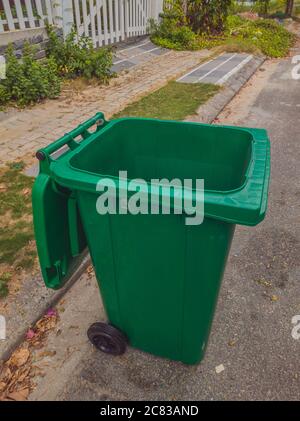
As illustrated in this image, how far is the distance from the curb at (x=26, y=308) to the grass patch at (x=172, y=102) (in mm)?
3195

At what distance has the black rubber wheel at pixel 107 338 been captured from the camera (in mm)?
1843

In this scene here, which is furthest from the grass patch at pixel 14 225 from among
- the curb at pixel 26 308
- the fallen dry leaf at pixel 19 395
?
the fallen dry leaf at pixel 19 395

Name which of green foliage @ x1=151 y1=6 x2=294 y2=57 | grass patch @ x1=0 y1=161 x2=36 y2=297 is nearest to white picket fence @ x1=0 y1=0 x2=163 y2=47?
green foliage @ x1=151 y1=6 x2=294 y2=57

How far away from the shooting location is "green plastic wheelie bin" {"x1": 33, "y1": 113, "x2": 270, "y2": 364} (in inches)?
49.9

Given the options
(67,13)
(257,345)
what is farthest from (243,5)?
(257,345)

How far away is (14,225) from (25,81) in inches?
133

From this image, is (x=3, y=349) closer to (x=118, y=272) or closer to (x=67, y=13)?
(x=118, y=272)

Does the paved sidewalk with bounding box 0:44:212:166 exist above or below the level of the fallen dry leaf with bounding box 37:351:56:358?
above

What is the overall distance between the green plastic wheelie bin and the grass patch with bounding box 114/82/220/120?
3.13 metres

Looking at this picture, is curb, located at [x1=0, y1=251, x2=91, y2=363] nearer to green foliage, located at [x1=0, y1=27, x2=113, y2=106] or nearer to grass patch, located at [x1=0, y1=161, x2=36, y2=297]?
grass patch, located at [x1=0, y1=161, x2=36, y2=297]

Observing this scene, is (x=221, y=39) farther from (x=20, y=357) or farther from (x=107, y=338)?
(x=20, y=357)

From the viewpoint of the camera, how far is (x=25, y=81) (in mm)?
5223

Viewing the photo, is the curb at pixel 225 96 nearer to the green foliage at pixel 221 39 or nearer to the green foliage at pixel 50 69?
the green foliage at pixel 221 39
